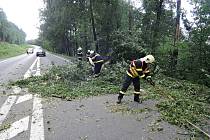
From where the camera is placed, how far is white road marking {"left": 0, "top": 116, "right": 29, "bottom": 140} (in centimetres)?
653

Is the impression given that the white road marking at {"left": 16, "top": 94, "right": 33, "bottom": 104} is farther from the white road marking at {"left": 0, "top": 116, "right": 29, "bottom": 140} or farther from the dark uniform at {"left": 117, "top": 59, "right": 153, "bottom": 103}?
the dark uniform at {"left": 117, "top": 59, "right": 153, "bottom": 103}

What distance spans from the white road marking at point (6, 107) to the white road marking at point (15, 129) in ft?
1.82

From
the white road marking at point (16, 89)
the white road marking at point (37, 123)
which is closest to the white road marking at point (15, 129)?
the white road marking at point (37, 123)

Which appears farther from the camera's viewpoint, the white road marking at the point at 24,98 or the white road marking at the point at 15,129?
the white road marking at the point at 24,98

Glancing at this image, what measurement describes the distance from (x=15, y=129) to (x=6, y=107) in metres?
2.55

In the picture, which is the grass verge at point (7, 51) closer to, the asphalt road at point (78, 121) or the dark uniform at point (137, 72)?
the asphalt road at point (78, 121)

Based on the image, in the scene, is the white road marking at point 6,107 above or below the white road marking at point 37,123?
below

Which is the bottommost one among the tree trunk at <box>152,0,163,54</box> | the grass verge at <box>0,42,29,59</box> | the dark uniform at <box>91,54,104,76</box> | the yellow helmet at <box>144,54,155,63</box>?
the grass verge at <box>0,42,29,59</box>

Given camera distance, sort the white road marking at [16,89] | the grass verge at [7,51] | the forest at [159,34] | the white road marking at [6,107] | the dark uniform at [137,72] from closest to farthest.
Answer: the white road marking at [6,107] → the dark uniform at [137,72] → the white road marking at [16,89] → the forest at [159,34] → the grass verge at [7,51]

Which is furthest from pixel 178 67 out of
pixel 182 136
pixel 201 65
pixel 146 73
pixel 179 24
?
pixel 182 136

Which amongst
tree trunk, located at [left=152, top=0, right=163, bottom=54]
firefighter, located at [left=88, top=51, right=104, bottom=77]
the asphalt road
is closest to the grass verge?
tree trunk, located at [left=152, top=0, right=163, bottom=54]

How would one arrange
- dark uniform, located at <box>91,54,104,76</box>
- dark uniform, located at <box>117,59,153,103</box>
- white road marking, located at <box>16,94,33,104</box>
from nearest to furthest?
dark uniform, located at <box>117,59,153,103</box> → white road marking, located at <box>16,94,33,104</box> → dark uniform, located at <box>91,54,104,76</box>

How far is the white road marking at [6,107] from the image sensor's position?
27.2ft

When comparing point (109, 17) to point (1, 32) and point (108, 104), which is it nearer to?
point (108, 104)
